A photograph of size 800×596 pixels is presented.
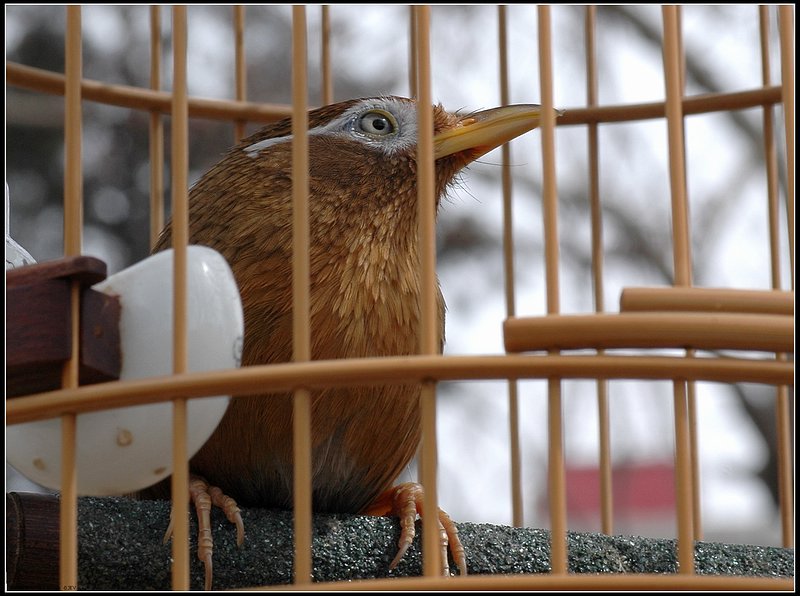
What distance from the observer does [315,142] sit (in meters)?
3.59

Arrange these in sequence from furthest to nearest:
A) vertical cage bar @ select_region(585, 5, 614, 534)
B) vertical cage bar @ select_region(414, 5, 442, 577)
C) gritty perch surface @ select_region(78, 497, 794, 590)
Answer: vertical cage bar @ select_region(585, 5, 614, 534), gritty perch surface @ select_region(78, 497, 794, 590), vertical cage bar @ select_region(414, 5, 442, 577)

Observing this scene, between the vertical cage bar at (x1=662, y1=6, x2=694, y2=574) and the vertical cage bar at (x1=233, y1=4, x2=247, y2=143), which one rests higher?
the vertical cage bar at (x1=233, y1=4, x2=247, y2=143)

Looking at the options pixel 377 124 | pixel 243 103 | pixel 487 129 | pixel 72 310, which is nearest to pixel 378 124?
pixel 377 124

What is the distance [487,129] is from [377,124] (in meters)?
0.38

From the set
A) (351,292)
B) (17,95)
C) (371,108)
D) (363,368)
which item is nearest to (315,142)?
(371,108)

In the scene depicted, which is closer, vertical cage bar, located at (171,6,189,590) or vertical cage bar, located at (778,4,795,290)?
vertical cage bar, located at (171,6,189,590)

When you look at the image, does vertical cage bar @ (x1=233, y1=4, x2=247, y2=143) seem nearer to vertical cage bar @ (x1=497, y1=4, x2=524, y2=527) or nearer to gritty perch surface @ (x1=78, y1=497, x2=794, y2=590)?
vertical cage bar @ (x1=497, y1=4, x2=524, y2=527)

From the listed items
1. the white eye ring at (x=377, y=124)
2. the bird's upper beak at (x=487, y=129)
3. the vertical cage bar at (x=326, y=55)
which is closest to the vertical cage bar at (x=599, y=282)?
the bird's upper beak at (x=487, y=129)

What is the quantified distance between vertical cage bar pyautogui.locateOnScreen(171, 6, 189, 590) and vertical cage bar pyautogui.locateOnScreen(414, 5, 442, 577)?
0.32 meters

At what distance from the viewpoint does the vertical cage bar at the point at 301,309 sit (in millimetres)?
1823

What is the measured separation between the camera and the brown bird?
308 cm

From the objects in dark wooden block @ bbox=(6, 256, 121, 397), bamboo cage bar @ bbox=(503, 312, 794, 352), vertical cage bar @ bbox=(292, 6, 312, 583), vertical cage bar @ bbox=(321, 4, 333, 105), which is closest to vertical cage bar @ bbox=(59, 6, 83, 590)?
dark wooden block @ bbox=(6, 256, 121, 397)

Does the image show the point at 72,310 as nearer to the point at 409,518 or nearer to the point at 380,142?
the point at 409,518

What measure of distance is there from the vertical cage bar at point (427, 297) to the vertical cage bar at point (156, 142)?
1700 millimetres
